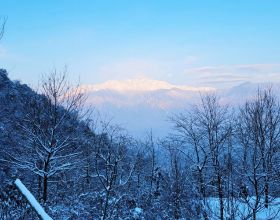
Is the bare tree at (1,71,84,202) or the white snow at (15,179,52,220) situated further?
the bare tree at (1,71,84,202)

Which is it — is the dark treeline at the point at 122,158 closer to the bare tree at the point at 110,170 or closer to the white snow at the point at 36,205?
the bare tree at the point at 110,170

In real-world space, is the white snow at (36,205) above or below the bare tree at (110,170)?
above

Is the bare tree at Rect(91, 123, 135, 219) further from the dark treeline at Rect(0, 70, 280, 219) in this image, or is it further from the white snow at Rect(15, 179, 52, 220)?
the white snow at Rect(15, 179, 52, 220)

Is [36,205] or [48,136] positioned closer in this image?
[36,205]

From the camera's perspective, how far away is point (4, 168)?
24.4 m

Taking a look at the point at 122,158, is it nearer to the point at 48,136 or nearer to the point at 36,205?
the point at 48,136

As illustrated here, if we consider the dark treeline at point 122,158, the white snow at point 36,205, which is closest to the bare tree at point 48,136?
the dark treeline at point 122,158

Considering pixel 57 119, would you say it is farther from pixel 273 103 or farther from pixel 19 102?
pixel 19 102

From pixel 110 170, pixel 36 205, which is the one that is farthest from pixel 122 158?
pixel 36 205

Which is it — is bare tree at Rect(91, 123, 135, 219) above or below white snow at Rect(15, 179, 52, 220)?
below

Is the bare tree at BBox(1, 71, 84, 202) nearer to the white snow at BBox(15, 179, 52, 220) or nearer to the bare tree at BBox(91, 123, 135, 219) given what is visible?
the bare tree at BBox(91, 123, 135, 219)

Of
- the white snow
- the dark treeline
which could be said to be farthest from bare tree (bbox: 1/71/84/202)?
the white snow

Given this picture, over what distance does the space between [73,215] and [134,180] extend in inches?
810

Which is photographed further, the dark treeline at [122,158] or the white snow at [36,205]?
the dark treeline at [122,158]
